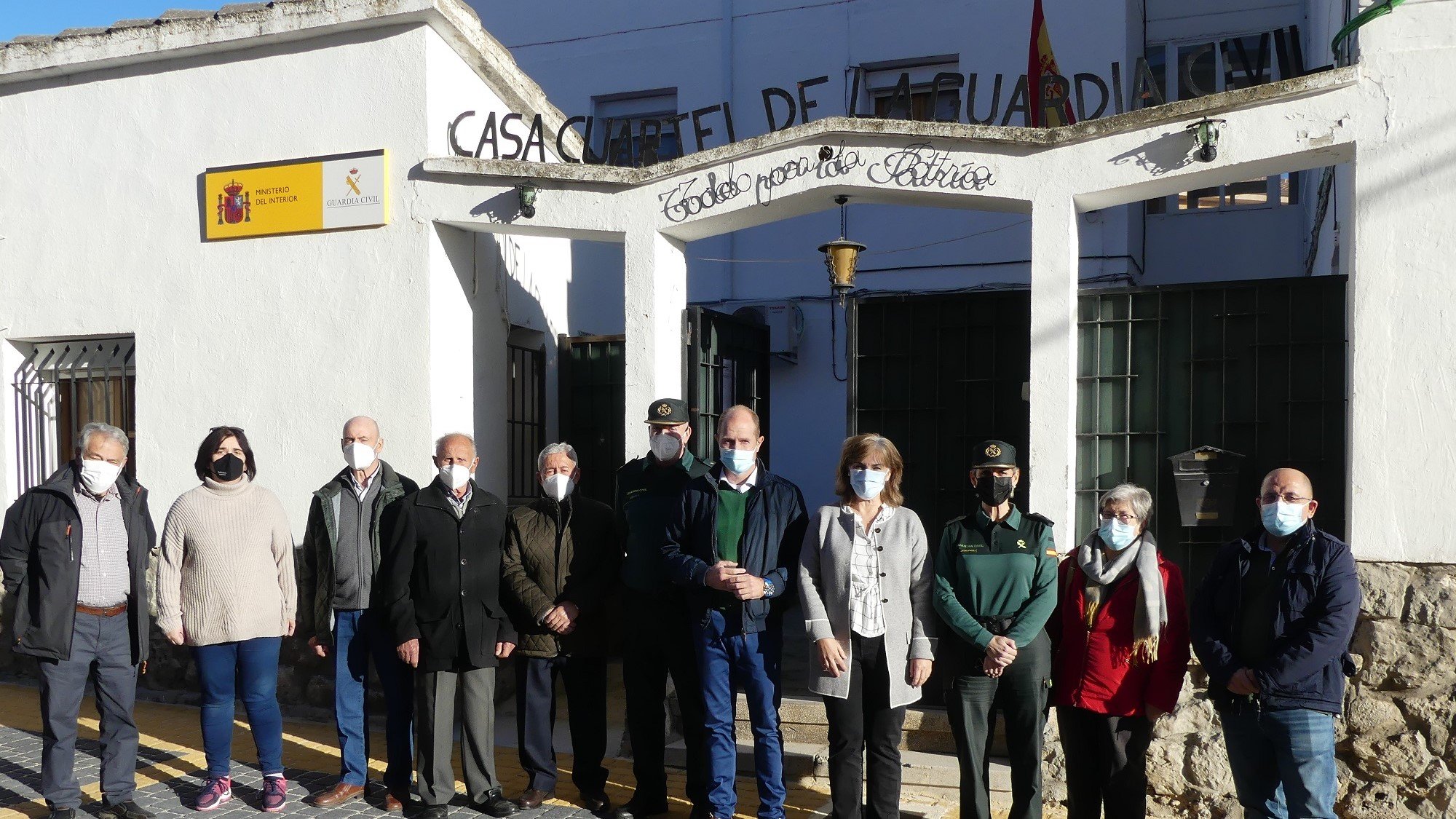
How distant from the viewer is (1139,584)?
4824mm

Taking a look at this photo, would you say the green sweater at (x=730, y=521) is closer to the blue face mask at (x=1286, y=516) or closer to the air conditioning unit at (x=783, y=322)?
the blue face mask at (x=1286, y=516)

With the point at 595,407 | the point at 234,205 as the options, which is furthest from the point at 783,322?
the point at 234,205

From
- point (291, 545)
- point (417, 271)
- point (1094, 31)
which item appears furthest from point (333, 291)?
point (1094, 31)

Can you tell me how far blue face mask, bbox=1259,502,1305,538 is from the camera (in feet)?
15.2

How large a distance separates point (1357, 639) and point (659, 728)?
3.21 m

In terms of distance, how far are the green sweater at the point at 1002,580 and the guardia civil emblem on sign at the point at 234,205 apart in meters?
5.22

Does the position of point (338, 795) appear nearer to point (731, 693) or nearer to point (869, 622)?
point (731, 693)

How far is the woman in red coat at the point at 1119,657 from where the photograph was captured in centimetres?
481

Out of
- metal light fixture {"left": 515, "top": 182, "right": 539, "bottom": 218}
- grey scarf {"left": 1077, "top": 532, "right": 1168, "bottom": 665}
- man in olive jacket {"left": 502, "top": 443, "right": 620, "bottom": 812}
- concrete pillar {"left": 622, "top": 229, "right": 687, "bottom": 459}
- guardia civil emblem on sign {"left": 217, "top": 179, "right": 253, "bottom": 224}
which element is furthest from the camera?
guardia civil emblem on sign {"left": 217, "top": 179, "right": 253, "bottom": 224}

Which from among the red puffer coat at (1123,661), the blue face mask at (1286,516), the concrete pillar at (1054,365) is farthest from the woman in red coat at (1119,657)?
the concrete pillar at (1054,365)

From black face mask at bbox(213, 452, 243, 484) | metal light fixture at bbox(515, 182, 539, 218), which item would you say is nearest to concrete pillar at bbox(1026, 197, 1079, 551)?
metal light fixture at bbox(515, 182, 539, 218)

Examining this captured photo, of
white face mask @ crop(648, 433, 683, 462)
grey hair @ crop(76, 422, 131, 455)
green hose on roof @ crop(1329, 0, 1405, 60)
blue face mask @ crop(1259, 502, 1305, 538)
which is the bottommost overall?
blue face mask @ crop(1259, 502, 1305, 538)

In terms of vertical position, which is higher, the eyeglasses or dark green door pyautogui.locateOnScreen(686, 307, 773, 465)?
dark green door pyautogui.locateOnScreen(686, 307, 773, 465)

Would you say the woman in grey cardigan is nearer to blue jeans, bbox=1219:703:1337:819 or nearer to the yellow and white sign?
blue jeans, bbox=1219:703:1337:819
